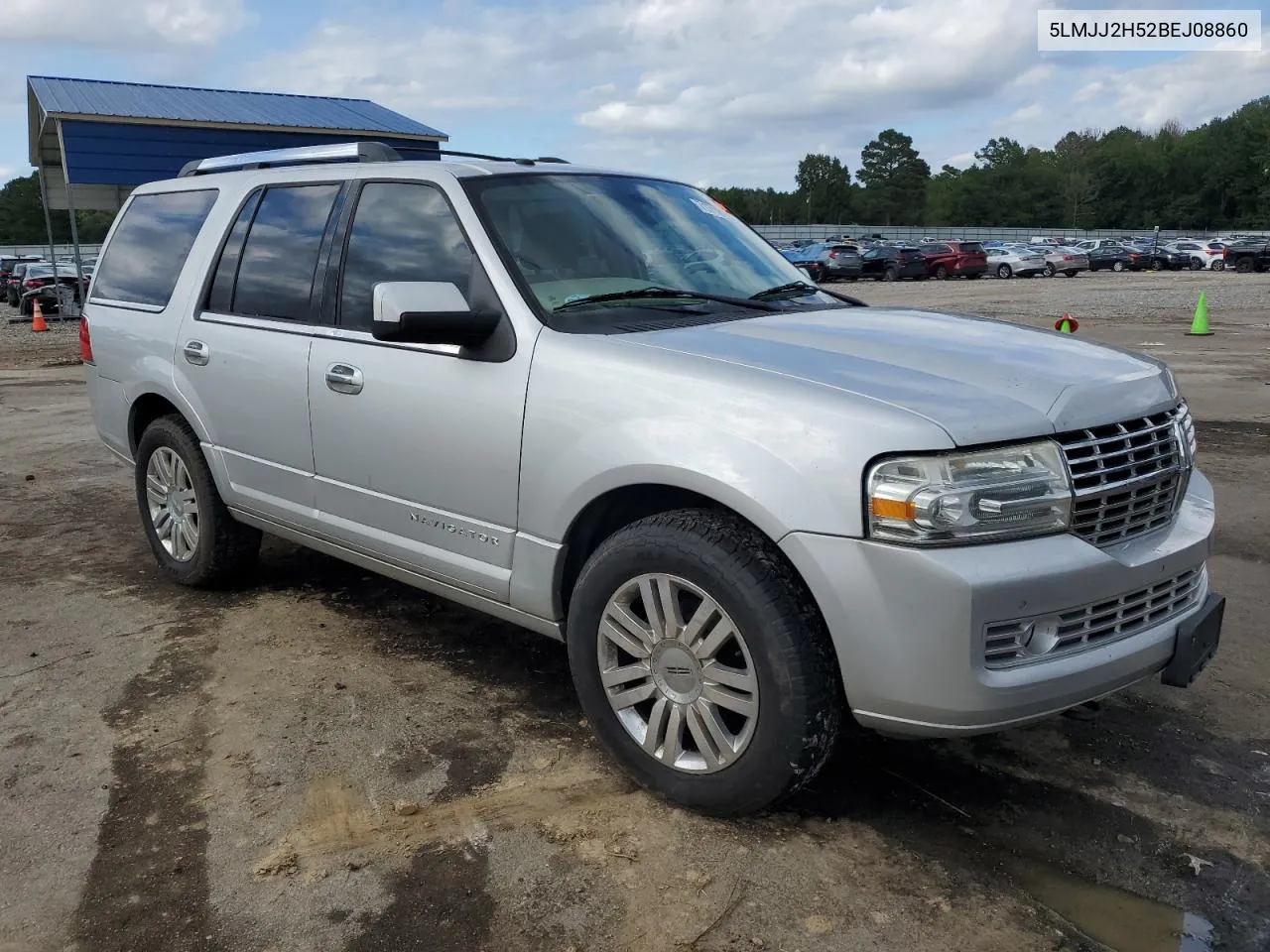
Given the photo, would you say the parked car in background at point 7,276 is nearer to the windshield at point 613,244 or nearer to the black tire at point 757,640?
the windshield at point 613,244

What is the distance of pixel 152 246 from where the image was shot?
5.20 metres

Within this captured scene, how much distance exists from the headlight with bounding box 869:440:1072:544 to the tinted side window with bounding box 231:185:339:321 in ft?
8.30

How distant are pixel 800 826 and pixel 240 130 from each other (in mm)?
22081

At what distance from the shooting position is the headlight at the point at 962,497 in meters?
2.57

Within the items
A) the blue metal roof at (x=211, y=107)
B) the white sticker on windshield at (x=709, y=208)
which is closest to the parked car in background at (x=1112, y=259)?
the blue metal roof at (x=211, y=107)

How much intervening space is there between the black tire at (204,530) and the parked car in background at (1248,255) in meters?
50.1

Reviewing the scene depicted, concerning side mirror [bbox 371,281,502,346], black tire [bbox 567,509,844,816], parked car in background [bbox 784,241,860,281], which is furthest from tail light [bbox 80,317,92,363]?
parked car in background [bbox 784,241,860,281]

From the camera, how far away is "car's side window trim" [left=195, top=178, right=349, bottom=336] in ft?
13.6

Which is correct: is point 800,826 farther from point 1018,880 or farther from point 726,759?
point 1018,880

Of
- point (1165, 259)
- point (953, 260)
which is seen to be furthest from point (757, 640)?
point (1165, 259)

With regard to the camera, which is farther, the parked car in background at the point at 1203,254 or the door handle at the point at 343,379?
the parked car in background at the point at 1203,254

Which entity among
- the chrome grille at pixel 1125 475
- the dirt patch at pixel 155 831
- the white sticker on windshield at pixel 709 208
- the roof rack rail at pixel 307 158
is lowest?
the dirt patch at pixel 155 831

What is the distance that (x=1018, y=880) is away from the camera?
2783 mm

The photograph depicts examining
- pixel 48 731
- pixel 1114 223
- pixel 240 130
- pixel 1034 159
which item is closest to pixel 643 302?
pixel 48 731
